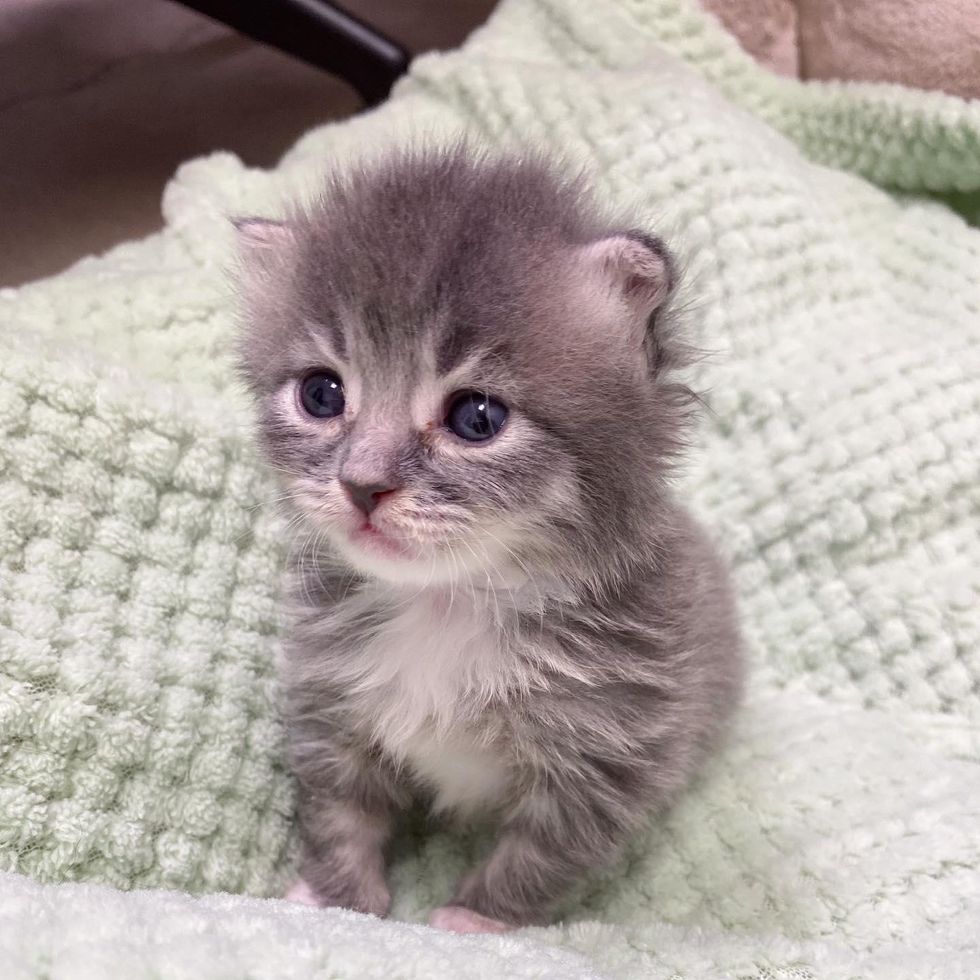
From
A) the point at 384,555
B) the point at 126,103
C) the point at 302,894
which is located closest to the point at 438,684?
the point at 384,555

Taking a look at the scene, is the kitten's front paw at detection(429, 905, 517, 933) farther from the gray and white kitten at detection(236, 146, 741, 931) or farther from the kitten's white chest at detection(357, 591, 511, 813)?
the kitten's white chest at detection(357, 591, 511, 813)

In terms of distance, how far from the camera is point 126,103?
2113mm

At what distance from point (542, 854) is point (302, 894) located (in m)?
0.27

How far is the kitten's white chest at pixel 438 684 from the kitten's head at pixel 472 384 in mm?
80

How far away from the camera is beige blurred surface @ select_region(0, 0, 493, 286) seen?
1.93 meters

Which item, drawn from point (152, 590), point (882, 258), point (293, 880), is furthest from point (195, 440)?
point (882, 258)

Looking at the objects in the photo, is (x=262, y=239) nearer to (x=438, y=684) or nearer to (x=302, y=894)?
(x=438, y=684)

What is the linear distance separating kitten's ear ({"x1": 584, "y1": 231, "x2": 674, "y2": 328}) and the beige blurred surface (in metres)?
1.32

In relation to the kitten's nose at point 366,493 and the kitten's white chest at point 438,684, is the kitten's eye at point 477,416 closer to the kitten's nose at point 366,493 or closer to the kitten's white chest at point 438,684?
the kitten's nose at point 366,493

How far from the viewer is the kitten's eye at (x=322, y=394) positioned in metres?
0.86

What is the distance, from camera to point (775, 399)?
4.67ft

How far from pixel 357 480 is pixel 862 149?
4.37 feet

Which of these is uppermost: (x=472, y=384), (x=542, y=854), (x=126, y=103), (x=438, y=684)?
(x=472, y=384)

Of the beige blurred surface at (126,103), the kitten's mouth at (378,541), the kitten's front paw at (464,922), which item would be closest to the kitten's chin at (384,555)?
the kitten's mouth at (378,541)
